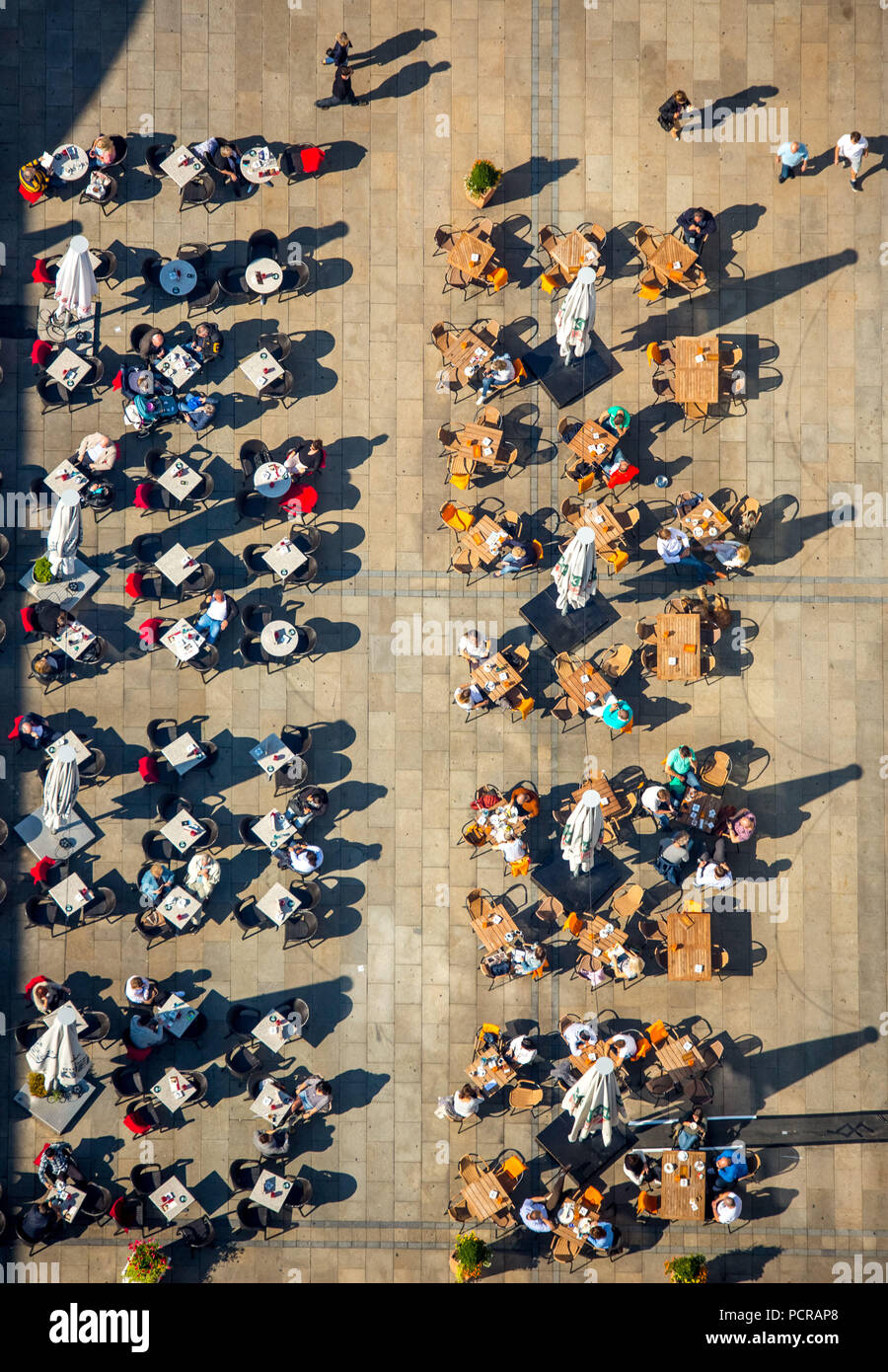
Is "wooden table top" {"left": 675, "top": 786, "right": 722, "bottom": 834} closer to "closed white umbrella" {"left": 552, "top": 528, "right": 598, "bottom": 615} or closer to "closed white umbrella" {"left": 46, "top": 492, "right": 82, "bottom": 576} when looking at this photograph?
"closed white umbrella" {"left": 552, "top": 528, "right": 598, "bottom": 615}

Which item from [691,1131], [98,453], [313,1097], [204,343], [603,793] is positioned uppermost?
[204,343]

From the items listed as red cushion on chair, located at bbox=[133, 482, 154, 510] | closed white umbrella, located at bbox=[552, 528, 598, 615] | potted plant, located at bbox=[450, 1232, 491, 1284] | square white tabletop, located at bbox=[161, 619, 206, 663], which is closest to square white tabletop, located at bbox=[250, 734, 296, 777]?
square white tabletop, located at bbox=[161, 619, 206, 663]

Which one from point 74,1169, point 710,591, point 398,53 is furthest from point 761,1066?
point 398,53

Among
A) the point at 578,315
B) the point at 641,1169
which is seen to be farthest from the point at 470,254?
the point at 641,1169

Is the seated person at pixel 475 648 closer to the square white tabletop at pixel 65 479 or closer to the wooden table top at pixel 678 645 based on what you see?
the wooden table top at pixel 678 645

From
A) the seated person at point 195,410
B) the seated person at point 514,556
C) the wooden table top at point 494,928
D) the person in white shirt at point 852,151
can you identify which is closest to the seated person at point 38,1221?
the wooden table top at point 494,928

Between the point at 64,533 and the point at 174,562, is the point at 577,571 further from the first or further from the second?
the point at 64,533
